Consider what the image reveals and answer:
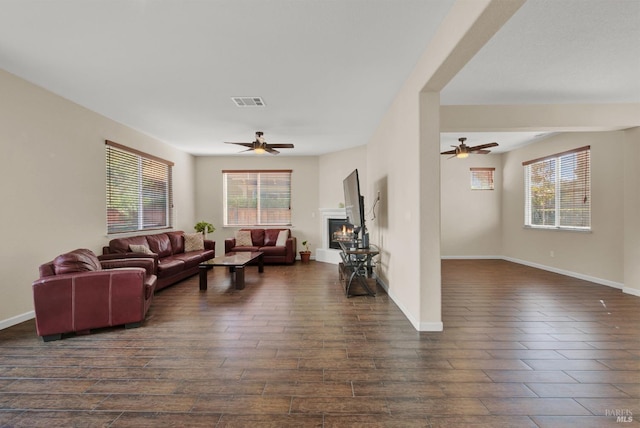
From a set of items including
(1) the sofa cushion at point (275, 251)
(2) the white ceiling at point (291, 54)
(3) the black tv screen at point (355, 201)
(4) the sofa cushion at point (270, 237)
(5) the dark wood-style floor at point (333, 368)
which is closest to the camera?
(5) the dark wood-style floor at point (333, 368)

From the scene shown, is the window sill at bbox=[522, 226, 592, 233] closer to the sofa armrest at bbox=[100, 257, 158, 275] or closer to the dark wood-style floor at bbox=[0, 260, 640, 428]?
the dark wood-style floor at bbox=[0, 260, 640, 428]

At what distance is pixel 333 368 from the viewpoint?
234cm

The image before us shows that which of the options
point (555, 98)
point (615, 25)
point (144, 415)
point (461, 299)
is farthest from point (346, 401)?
point (555, 98)

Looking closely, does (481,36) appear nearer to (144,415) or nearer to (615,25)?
(615,25)

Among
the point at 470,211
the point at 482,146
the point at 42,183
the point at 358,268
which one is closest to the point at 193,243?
the point at 42,183

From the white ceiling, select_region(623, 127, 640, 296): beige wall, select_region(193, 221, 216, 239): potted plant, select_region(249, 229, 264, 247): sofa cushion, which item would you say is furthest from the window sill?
select_region(193, 221, 216, 239): potted plant

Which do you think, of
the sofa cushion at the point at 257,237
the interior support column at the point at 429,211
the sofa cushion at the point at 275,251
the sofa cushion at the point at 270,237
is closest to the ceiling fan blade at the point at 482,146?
the interior support column at the point at 429,211

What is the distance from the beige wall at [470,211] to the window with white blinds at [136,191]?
22.6ft

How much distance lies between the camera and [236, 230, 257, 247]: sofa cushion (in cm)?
739

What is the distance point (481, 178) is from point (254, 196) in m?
6.14

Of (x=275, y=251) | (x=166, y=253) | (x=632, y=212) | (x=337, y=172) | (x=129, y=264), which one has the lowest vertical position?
(x=275, y=251)

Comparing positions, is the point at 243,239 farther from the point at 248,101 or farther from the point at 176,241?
the point at 248,101

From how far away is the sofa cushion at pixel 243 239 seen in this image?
291 inches

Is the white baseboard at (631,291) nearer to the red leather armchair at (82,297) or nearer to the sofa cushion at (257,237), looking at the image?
the red leather armchair at (82,297)
